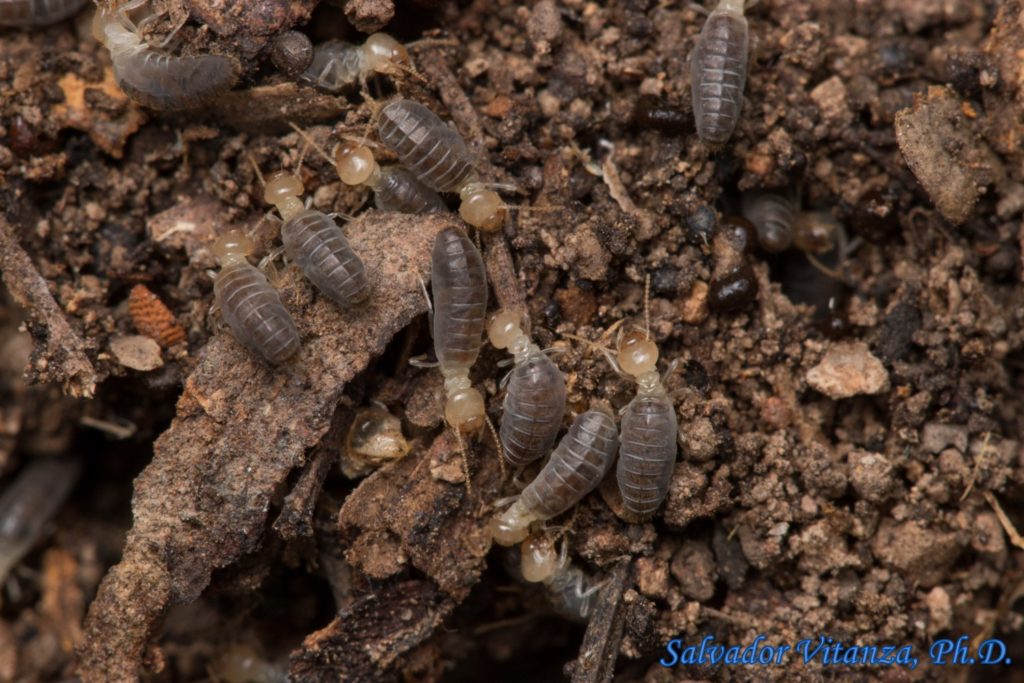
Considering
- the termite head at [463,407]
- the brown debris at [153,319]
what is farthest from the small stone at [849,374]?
the brown debris at [153,319]

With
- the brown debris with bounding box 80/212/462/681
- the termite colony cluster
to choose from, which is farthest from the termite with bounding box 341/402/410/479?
the brown debris with bounding box 80/212/462/681

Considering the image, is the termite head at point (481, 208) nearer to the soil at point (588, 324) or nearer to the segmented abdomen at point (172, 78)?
the soil at point (588, 324)

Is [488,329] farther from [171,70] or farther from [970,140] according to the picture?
[970,140]

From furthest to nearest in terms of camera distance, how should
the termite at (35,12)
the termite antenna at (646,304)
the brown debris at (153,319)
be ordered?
1. the termite at (35,12)
2. the brown debris at (153,319)
3. the termite antenna at (646,304)

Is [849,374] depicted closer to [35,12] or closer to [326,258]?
[326,258]

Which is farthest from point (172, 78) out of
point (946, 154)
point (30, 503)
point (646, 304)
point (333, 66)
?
point (946, 154)

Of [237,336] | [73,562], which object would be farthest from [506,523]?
[73,562]
